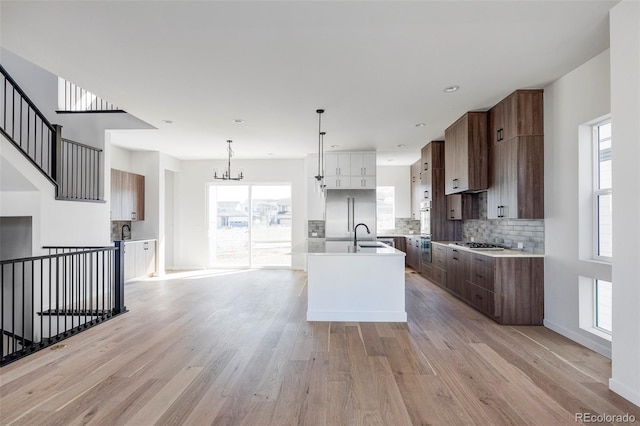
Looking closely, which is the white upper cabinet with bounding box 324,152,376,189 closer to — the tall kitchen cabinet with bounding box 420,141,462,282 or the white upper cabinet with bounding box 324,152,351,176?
the white upper cabinet with bounding box 324,152,351,176

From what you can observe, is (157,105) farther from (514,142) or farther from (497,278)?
(497,278)

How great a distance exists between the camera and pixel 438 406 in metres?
2.12

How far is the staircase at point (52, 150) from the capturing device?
14.6 feet

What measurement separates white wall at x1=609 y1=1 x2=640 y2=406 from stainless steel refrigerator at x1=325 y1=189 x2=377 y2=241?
492 centimetres

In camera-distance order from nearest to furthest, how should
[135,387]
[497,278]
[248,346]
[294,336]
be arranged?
[135,387] < [248,346] < [294,336] < [497,278]

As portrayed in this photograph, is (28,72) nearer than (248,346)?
No

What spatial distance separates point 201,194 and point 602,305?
25.1 feet

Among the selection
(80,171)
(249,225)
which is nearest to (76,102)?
(80,171)

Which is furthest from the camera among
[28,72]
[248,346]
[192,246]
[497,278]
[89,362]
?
[192,246]

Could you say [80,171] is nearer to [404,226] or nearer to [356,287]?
[356,287]

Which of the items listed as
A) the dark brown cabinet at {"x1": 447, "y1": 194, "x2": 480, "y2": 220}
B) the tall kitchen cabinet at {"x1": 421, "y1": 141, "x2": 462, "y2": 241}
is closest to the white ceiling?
the dark brown cabinet at {"x1": 447, "y1": 194, "x2": 480, "y2": 220}

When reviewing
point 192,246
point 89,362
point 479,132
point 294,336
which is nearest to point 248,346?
point 294,336

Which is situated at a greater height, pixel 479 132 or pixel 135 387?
pixel 479 132

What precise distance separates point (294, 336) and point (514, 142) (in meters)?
3.38
